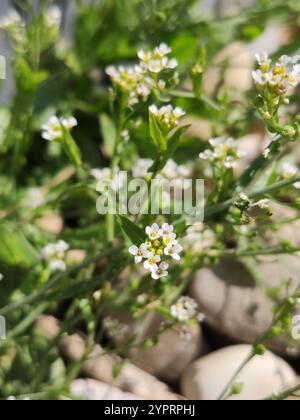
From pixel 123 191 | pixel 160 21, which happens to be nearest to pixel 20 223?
pixel 123 191

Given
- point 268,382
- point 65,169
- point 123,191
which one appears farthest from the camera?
point 65,169

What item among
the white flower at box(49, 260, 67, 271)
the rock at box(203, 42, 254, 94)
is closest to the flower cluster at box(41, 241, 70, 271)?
the white flower at box(49, 260, 67, 271)

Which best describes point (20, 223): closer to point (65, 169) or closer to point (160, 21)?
point (65, 169)

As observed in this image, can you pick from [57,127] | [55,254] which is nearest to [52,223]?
[55,254]

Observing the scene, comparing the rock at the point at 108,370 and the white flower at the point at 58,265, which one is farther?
the rock at the point at 108,370

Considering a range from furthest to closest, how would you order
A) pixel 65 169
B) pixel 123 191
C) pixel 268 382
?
pixel 65 169 < pixel 268 382 < pixel 123 191

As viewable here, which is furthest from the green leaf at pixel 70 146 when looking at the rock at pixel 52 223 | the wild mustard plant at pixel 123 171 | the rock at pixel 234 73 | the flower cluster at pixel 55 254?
the rock at pixel 234 73

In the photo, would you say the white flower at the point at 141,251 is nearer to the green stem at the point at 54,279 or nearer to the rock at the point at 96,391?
the green stem at the point at 54,279
